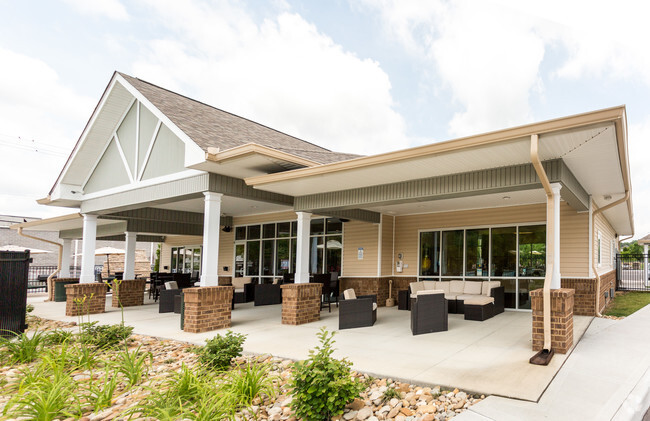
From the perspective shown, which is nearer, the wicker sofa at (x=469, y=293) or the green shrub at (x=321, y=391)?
the green shrub at (x=321, y=391)

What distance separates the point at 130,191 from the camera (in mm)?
9875

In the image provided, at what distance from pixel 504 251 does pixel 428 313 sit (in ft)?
14.0

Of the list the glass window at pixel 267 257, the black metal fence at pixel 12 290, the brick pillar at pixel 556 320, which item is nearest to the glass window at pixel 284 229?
the glass window at pixel 267 257

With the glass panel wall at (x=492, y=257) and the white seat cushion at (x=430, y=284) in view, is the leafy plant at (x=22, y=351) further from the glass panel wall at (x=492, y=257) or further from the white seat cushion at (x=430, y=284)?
the glass panel wall at (x=492, y=257)

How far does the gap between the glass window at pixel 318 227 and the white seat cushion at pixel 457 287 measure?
4.58m

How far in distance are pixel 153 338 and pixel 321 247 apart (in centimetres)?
680

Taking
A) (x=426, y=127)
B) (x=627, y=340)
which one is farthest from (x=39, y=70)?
(x=426, y=127)

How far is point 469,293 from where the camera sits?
9953 mm

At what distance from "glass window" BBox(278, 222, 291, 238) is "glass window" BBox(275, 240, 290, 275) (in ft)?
0.68

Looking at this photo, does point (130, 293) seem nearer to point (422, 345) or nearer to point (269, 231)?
point (269, 231)

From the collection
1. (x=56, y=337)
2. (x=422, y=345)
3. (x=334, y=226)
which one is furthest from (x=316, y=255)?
(x=56, y=337)

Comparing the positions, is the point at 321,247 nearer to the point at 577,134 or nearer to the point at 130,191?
the point at 130,191

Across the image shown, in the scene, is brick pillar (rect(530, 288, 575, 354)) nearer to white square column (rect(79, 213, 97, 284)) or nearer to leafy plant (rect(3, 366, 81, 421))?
leafy plant (rect(3, 366, 81, 421))

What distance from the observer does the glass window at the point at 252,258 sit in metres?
14.6
